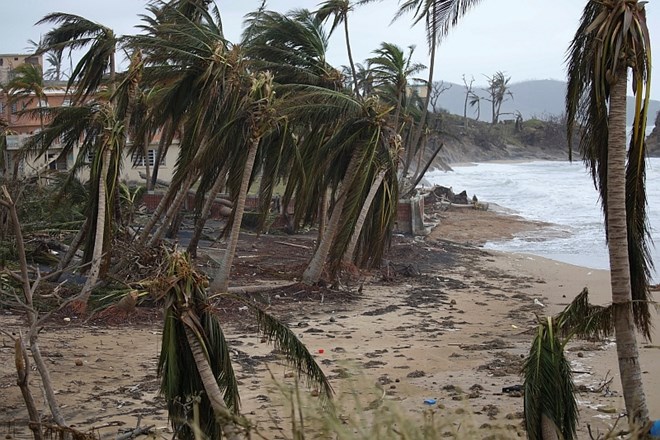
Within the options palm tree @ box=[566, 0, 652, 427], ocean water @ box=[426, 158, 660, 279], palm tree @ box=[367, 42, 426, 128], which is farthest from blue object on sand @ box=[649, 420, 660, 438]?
palm tree @ box=[367, 42, 426, 128]

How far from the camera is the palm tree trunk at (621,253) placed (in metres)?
7.26

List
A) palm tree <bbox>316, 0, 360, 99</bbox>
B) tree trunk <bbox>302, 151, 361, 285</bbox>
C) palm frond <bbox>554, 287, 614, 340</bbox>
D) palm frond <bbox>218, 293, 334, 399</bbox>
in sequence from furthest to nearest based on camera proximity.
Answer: palm tree <bbox>316, 0, 360, 99</bbox> → tree trunk <bbox>302, 151, 361, 285</bbox> → palm frond <bbox>554, 287, 614, 340</bbox> → palm frond <bbox>218, 293, 334, 399</bbox>

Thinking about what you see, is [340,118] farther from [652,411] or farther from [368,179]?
[652,411]

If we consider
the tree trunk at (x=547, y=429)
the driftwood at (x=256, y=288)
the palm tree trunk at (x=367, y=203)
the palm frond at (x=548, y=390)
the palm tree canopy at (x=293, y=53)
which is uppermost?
the palm tree canopy at (x=293, y=53)

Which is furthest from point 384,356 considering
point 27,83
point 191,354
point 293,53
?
point 27,83

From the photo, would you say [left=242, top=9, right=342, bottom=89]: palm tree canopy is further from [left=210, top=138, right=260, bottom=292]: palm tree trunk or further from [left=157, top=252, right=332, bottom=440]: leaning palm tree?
[left=157, top=252, right=332, bottom=440]: leaning palm tree

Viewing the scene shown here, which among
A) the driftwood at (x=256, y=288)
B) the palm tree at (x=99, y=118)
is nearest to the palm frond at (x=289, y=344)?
the palm tree at (x=99, y=118)

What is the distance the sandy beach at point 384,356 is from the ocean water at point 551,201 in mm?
2453

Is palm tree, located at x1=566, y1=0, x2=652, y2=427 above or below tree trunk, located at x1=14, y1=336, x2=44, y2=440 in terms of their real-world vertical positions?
above

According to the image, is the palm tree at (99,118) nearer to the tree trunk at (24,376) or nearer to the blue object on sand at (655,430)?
the tree trunk at (24,376)

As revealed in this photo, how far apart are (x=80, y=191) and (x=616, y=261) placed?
44.9 ft

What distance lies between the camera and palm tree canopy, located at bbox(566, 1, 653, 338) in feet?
23.6

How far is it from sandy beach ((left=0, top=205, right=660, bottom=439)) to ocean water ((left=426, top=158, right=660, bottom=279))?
8.05 feet

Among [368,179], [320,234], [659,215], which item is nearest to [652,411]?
[368,179]
